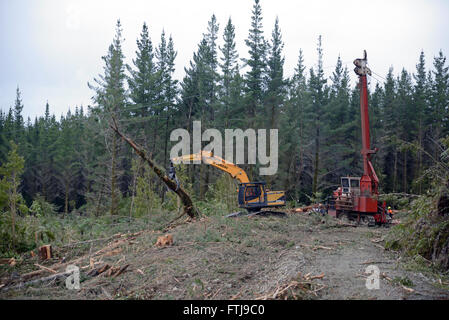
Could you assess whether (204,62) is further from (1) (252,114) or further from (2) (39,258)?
(2) (39,258)

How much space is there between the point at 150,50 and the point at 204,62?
4.74 metres

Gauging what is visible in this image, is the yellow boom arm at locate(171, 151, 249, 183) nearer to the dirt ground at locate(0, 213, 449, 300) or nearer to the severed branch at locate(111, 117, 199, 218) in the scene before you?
the severed branch at locate(111, 117, 199, 218)

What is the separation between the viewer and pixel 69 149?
4222 cm

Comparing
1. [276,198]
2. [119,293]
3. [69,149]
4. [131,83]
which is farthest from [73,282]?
[69,149]

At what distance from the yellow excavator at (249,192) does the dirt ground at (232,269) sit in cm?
361

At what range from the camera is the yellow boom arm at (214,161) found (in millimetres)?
13559

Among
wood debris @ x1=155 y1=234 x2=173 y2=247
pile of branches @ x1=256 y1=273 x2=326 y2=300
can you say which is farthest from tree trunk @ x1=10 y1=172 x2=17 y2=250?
pile of branches @ x1=256 y1=273 x2=326 y2=300

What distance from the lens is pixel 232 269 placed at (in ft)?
22.7

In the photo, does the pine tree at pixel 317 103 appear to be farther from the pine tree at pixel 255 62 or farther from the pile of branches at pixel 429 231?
the pile of branches at pixel 429 231

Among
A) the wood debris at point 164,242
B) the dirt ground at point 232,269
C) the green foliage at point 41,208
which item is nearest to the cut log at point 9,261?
the dirt ground at point 232,269

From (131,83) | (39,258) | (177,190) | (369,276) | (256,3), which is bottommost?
(39,258)

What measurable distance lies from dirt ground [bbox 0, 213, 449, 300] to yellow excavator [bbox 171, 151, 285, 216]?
361cm
